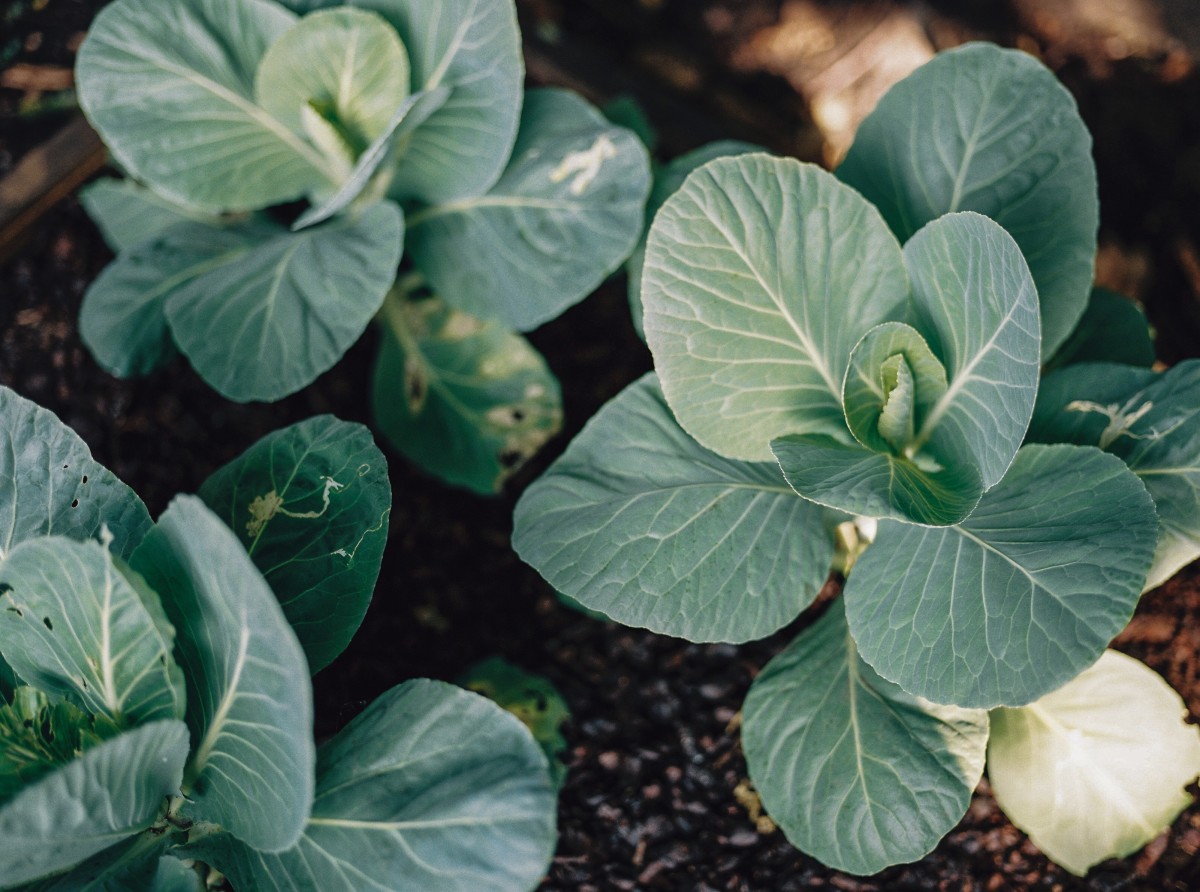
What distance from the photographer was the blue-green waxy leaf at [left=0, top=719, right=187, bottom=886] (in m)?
0.71

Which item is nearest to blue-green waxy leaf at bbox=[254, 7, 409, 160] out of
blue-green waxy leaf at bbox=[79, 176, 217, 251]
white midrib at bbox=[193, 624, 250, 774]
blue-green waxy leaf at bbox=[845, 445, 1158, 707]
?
blue-green waxy leaf at bbox=[79, 176, 217, 251]

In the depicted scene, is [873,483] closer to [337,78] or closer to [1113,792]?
[1113,792]

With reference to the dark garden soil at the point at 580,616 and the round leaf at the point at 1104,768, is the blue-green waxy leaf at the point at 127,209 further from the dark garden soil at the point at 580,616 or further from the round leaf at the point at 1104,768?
the round leaf at the point at 1104,768

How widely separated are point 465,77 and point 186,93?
38cm

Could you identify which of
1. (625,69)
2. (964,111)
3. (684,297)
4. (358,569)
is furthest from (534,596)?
(625,69)

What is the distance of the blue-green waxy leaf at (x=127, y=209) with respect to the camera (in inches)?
56.6

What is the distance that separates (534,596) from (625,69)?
103 centimetres

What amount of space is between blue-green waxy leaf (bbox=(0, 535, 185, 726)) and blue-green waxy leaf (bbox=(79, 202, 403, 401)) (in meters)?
0.38

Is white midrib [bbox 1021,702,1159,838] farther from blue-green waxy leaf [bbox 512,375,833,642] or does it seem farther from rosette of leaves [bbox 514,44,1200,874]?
blue-green waxy leaf [bbox 512,375,833,642]

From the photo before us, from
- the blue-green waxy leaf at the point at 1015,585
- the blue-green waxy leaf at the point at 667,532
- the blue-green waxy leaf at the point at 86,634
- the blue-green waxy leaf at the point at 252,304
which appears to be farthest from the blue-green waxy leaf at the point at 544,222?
the blue-green waxy leaf at the point at 86,634

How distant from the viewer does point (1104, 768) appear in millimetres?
1126

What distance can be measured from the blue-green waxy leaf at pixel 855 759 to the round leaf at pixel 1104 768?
0.56ft

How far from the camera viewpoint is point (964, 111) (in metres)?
1.14

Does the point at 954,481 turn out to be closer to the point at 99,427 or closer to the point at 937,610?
the point at 937,610
